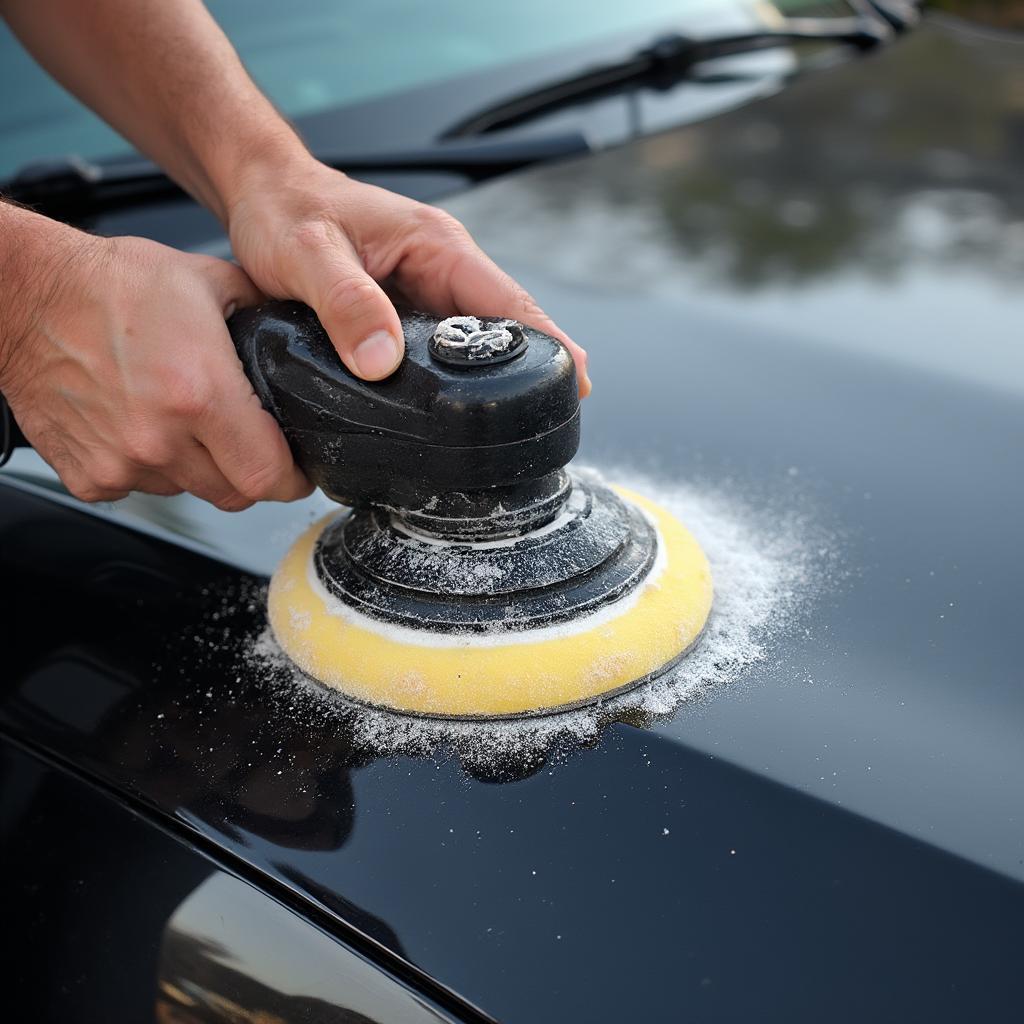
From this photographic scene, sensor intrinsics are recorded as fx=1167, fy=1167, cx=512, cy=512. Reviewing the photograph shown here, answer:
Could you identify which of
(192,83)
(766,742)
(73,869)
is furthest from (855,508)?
(192,83)

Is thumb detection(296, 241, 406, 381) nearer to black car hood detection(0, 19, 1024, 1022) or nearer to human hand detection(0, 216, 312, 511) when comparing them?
human hand detection(0, 216, 312, 511)

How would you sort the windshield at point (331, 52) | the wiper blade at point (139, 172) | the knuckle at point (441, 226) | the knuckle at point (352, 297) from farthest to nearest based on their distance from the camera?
the windshield at point (331, 52)
the wiper blade at point (139, 172)
the knuckle at point (441, 226)
the knuckle at point (352, 297)

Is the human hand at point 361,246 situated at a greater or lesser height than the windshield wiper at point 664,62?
greater

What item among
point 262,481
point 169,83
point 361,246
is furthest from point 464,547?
point 169,83

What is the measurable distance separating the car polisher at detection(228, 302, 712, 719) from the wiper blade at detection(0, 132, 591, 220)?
0.78m

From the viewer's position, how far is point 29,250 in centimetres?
119

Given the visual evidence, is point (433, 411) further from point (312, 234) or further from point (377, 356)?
point (312, 234)

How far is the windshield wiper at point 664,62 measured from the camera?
2.21 metres

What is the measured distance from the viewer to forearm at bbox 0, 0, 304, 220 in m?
1.46

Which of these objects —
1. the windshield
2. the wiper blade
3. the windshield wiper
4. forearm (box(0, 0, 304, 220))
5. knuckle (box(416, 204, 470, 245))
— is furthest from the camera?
the windshield wiper

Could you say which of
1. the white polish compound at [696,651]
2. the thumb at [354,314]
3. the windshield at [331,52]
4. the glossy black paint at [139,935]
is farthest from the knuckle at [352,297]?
the windshield at [331,52]

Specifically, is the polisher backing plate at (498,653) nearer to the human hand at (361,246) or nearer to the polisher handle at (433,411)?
the polisher handle at (433,411)

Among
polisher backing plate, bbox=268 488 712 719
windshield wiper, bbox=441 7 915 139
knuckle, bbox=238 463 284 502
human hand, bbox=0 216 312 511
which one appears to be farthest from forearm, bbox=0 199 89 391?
windshield wiper, bbox=441 7 915 139

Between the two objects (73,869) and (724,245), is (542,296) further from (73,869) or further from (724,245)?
(73,869)
